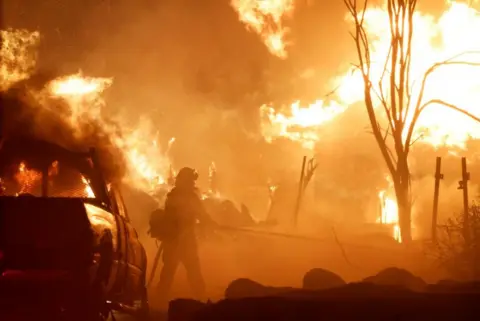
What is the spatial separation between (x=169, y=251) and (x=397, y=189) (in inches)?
288

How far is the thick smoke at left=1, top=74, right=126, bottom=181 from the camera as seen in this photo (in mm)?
7305

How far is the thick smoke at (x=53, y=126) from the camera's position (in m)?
7.30

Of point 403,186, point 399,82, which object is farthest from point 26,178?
point 403,186

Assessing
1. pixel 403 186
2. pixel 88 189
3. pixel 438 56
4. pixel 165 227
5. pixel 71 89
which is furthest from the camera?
pixel 438 56

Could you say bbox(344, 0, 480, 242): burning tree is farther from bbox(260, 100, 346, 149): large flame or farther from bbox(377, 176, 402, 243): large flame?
bbox(377, 176, 402, 243): large flame

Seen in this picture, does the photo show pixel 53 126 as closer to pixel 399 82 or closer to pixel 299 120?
pixel 399 82

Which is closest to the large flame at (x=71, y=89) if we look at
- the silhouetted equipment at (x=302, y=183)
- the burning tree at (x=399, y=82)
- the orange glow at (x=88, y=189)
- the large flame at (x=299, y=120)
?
the orange glow at (x=88, y=189)

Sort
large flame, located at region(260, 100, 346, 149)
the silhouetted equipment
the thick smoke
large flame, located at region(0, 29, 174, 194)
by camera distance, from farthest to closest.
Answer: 1. the silhouetted equipment
2. large flame, located at region(260, 100, 346, 149)
3. large flame, located at region(0, 29, 174, 194)
4. the thick smoke

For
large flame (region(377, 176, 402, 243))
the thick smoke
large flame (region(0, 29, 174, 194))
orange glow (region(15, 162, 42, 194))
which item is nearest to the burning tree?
large flame (region(0, 29, 174, 194))

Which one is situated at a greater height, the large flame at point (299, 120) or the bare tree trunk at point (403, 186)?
the large flame at point (299, 120)

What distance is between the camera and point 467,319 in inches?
189

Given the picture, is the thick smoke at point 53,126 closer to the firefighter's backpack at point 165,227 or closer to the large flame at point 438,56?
the firefighter's backpack at point 165,227

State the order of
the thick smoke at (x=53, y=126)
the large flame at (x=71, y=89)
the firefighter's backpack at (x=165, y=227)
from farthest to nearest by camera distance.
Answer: the firefighter's backpack at (x=165, y=227), the large flame at (x=71, y=89), the thick smoke at (x=53, y=126)

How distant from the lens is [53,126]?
293 inches
